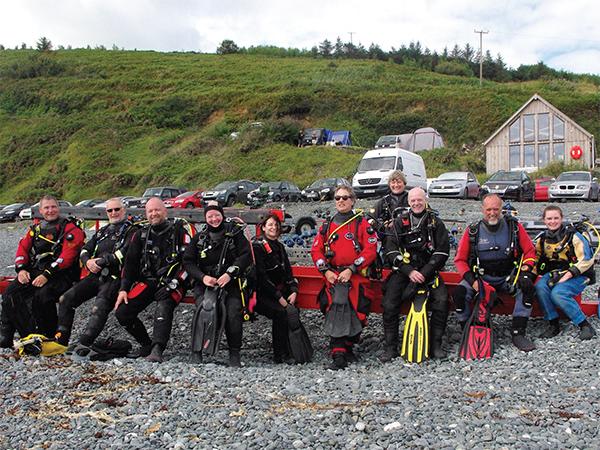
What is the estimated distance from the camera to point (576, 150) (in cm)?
3806

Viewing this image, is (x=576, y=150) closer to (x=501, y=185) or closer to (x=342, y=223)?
(x=501, y=185)

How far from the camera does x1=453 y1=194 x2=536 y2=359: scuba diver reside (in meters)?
6.28

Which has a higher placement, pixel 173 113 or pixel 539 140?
pixel 173 113

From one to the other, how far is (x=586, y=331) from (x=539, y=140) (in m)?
36.1

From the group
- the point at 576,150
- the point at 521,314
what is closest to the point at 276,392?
the point at 521,314

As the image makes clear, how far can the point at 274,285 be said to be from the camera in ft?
22.4

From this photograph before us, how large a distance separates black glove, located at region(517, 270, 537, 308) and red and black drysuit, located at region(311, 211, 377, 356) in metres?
1.48

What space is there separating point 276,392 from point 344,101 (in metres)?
50.8

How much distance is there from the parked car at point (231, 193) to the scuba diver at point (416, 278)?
64.9ft

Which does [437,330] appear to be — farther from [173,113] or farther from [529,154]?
[173,113]

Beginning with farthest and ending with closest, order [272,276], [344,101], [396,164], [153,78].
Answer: [153,78] → [344,101] → [396,164] → [272,276]

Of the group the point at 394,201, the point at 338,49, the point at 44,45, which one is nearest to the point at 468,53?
the point at 338,49

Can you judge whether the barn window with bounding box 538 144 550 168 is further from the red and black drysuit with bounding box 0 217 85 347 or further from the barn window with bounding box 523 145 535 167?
the red and black drysuit with bounding box 0 217 85 347

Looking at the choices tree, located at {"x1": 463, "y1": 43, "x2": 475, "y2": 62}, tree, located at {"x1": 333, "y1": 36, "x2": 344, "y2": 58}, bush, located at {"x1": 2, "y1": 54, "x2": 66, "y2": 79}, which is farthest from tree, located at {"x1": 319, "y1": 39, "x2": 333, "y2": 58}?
bush, located at {"x1": 2, "y1": 54, "x2": 66, "y2": 79}
